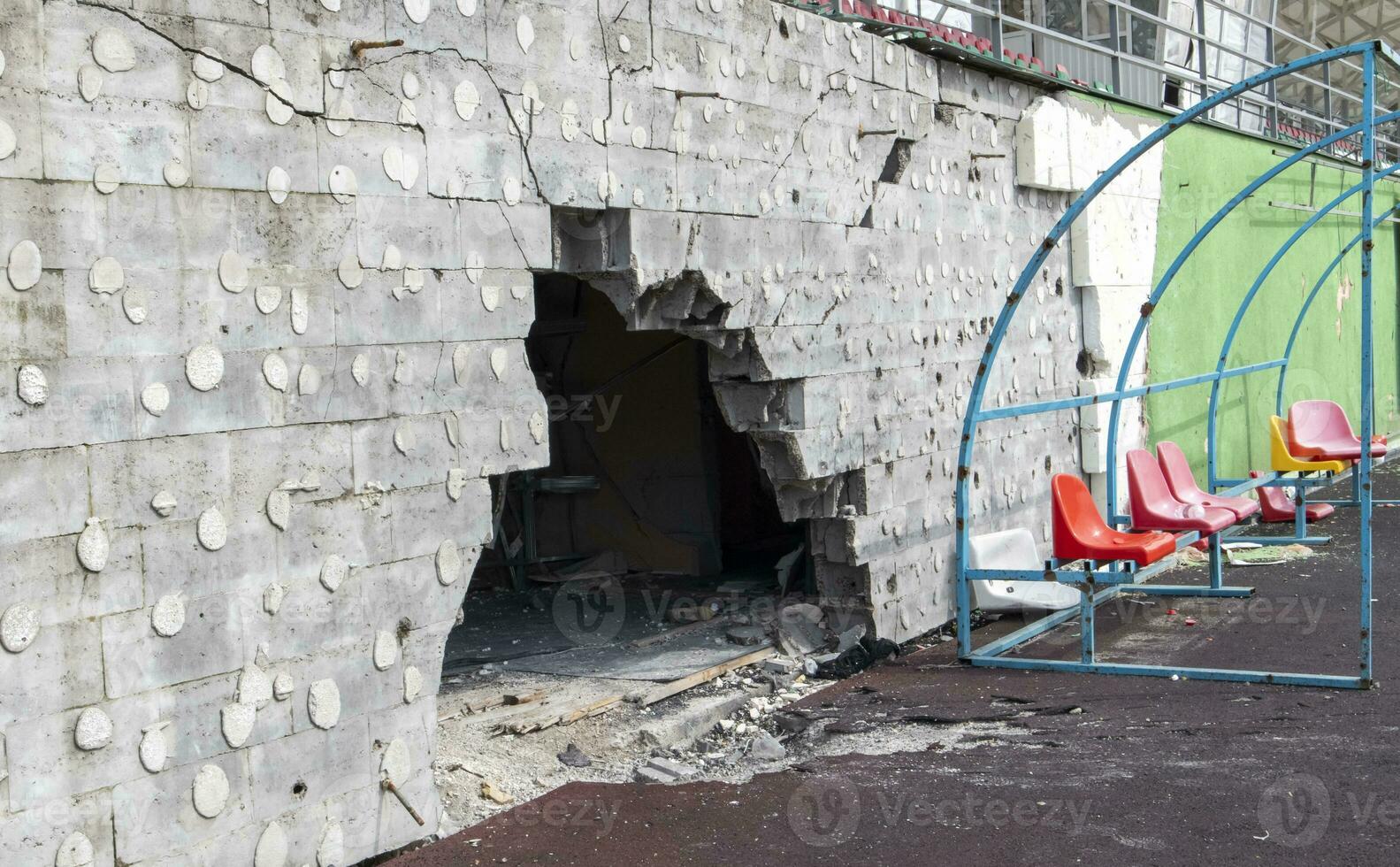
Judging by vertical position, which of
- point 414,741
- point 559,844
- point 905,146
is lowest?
point 559,844

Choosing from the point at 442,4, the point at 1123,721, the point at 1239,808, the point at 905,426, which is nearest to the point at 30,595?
the point at 442,4

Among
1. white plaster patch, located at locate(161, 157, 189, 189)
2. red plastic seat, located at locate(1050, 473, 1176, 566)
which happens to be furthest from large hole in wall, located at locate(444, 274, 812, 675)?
white plaster patch, located at locate(161, 157, 189, 189)

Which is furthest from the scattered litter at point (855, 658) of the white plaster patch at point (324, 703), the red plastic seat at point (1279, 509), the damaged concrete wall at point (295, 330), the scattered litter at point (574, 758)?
the red plastic seat at point (1279, 509)

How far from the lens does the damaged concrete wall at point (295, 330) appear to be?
11.8 feet

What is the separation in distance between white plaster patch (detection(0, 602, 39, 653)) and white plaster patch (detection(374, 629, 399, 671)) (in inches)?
46.0

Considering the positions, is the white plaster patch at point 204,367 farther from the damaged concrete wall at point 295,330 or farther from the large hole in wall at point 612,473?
the large hole in wall at point 612,473

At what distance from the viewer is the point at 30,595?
3533mm

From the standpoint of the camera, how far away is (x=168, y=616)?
12.6 feet

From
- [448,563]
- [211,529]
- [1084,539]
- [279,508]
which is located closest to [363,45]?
[279,508]

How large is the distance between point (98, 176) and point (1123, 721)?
449 cm

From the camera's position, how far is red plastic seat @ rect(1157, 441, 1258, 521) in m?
7.90

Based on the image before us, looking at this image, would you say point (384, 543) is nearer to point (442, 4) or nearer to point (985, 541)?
point (442, 4)

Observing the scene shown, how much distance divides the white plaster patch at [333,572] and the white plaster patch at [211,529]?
0.38 metres

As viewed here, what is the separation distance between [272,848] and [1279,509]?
9276 millimetres
